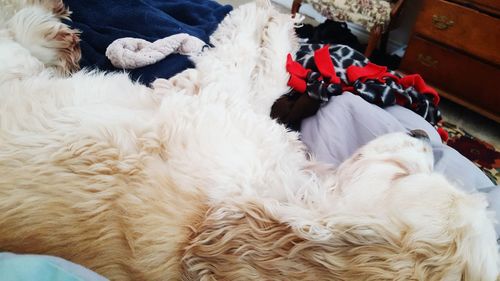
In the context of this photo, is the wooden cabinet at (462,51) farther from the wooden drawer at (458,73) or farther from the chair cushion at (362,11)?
the chair cushion at (362,11)

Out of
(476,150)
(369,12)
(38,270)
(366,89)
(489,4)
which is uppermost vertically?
(489,4)

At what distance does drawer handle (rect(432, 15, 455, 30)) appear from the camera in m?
1.77

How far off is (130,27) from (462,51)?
1602 millimetres

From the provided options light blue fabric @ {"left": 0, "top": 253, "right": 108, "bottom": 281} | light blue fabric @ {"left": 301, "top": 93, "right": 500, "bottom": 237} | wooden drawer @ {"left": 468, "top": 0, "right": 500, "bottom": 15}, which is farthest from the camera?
wooden drawer @ {"left": 468, "top": 0, "right": 500, "bottom": 15}

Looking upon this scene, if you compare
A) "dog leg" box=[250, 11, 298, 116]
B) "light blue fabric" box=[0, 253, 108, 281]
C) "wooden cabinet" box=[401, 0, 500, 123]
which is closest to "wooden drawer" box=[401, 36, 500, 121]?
"wooden cabinet" box=[401, 0, 500, 123]

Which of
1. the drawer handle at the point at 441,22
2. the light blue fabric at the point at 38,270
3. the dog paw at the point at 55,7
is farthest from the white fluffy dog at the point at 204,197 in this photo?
the drawer handle at the point at 441,22

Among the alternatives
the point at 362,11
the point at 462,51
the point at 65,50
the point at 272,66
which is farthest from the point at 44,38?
the point at 462,51

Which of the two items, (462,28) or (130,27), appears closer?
(130,27)

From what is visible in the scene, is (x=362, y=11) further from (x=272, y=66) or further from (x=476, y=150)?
(x=272, y=66)

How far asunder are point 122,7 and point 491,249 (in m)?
1.14

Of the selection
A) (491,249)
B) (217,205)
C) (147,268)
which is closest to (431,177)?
(491,249)

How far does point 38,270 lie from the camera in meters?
0.48

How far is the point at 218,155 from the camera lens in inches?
27.5

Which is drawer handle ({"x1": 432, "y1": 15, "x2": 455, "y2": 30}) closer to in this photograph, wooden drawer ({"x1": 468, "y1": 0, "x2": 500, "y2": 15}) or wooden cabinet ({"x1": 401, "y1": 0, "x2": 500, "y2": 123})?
wooden cabinet ({"x1": 401, "y1": 0, "x2": 500, "y2": 123})
